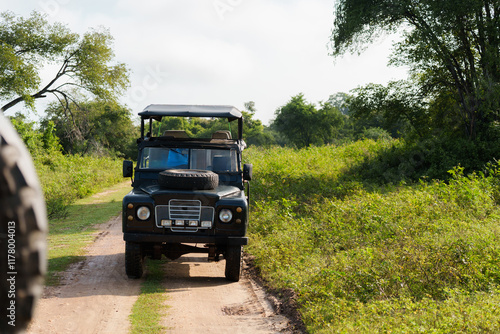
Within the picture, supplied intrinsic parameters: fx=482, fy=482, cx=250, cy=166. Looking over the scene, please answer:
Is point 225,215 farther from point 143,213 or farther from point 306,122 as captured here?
point 306,122

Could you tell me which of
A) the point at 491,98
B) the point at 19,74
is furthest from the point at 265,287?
the point at 19,74

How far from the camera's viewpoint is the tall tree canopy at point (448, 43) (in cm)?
1716

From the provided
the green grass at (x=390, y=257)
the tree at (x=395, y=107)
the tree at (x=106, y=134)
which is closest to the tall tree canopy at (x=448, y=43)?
the tree at (x=395, y=107)

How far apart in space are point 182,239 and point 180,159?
1.84 m

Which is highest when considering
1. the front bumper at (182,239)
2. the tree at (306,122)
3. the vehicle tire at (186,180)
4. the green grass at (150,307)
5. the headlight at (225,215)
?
the tree at (306,122)

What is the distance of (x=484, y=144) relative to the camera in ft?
58.1

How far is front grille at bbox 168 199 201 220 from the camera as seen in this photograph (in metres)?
7.43

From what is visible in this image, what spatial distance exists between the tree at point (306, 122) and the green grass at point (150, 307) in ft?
149

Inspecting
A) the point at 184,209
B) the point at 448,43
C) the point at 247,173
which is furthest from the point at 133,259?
the point at 448,43

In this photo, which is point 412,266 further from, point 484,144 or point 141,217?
point 484,144

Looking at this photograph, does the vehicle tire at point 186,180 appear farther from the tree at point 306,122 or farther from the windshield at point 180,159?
the tree at point 306,122

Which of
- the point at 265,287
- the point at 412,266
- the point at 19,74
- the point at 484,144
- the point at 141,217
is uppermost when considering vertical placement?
the point at 19,74

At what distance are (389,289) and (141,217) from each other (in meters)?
3.76

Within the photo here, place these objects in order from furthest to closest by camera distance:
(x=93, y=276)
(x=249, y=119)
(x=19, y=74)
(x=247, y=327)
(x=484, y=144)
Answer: (x=249, y=119)
(x=19, y=74)
(x=484, y=144)
(x=93, y=276)
(x=247, y=327)
